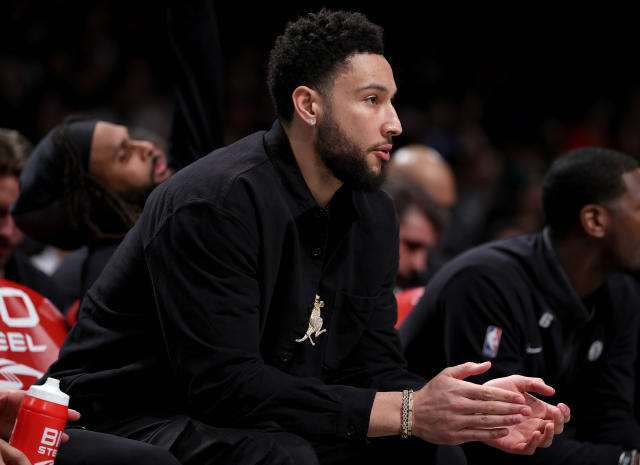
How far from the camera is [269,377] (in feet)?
6.66

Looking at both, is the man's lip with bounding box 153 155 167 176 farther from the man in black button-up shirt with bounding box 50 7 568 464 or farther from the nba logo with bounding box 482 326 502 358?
the nba logo with bounding box 482 326 502 358

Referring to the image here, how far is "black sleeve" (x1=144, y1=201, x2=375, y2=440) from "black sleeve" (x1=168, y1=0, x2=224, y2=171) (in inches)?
43.6

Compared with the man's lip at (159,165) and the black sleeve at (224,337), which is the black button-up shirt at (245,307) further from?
the man's lip at (159,165)

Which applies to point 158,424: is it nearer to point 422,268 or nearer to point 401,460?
point 401,460

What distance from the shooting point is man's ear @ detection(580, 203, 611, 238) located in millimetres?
2988

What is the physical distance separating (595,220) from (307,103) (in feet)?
3.96

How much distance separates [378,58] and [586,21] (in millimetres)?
5989

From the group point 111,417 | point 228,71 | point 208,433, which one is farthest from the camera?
point 228,71

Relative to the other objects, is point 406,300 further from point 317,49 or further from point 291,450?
point 291,450

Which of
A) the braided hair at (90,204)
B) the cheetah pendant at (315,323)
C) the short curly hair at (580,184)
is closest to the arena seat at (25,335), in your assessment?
the braided hair at (90,204)

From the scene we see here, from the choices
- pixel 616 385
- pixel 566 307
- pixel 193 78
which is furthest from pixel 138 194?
pixel 616 385

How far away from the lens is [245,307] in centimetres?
205

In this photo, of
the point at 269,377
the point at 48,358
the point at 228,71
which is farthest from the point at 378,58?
the point at 228,71

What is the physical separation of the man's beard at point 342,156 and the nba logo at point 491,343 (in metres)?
0.75
